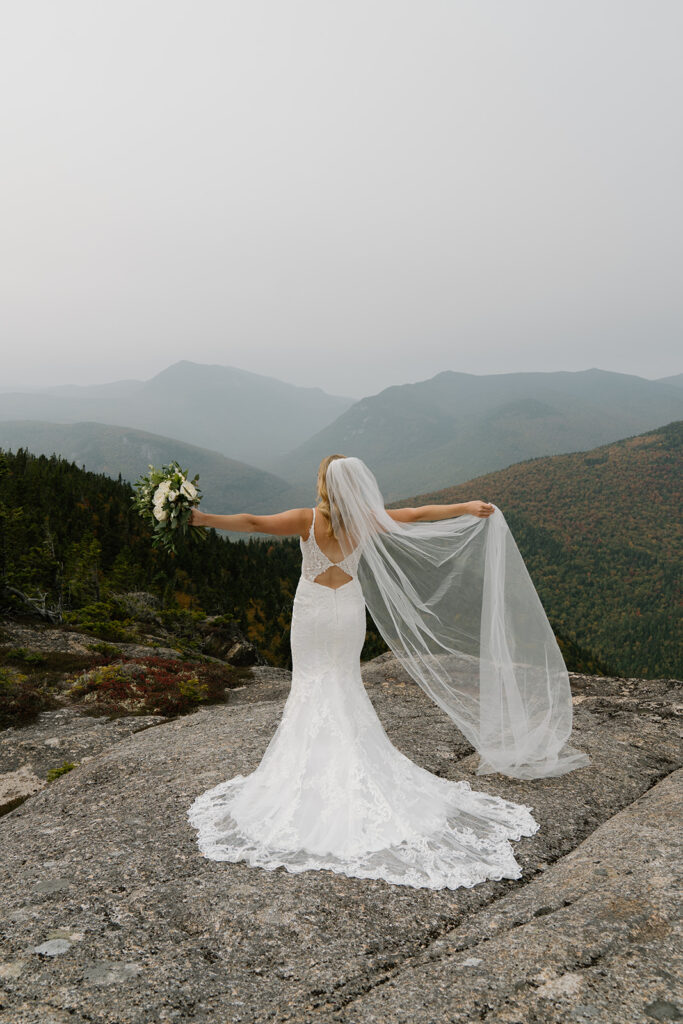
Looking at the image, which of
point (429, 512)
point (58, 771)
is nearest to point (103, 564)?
point (58, 771)

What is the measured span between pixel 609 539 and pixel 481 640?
7909 cm

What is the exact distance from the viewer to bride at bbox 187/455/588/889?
5.51 metres

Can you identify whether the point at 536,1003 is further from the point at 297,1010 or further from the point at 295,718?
the point at 295,718

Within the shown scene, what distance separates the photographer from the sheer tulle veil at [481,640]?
279 inches

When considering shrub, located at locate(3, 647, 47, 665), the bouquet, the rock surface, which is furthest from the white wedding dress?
shrub, located at locate(3, 647, 47, 665)

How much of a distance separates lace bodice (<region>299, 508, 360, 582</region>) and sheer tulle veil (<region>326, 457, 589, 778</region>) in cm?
52

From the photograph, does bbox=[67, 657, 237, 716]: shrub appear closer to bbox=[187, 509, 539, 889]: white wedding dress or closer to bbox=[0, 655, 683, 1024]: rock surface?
bbox=[0, 655, 683, 1024]: rock surface

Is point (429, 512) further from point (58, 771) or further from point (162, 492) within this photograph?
point (58, 771)

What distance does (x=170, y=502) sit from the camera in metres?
6.47

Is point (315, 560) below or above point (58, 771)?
above

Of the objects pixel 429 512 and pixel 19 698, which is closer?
pixel 429 512

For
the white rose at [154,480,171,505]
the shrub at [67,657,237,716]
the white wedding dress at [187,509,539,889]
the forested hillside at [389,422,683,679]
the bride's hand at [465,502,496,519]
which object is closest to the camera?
the white wedding dress at [187,509,539,889]

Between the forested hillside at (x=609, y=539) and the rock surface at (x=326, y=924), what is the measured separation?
4880 cm

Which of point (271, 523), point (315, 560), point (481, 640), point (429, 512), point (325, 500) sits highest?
point (325, 500)
